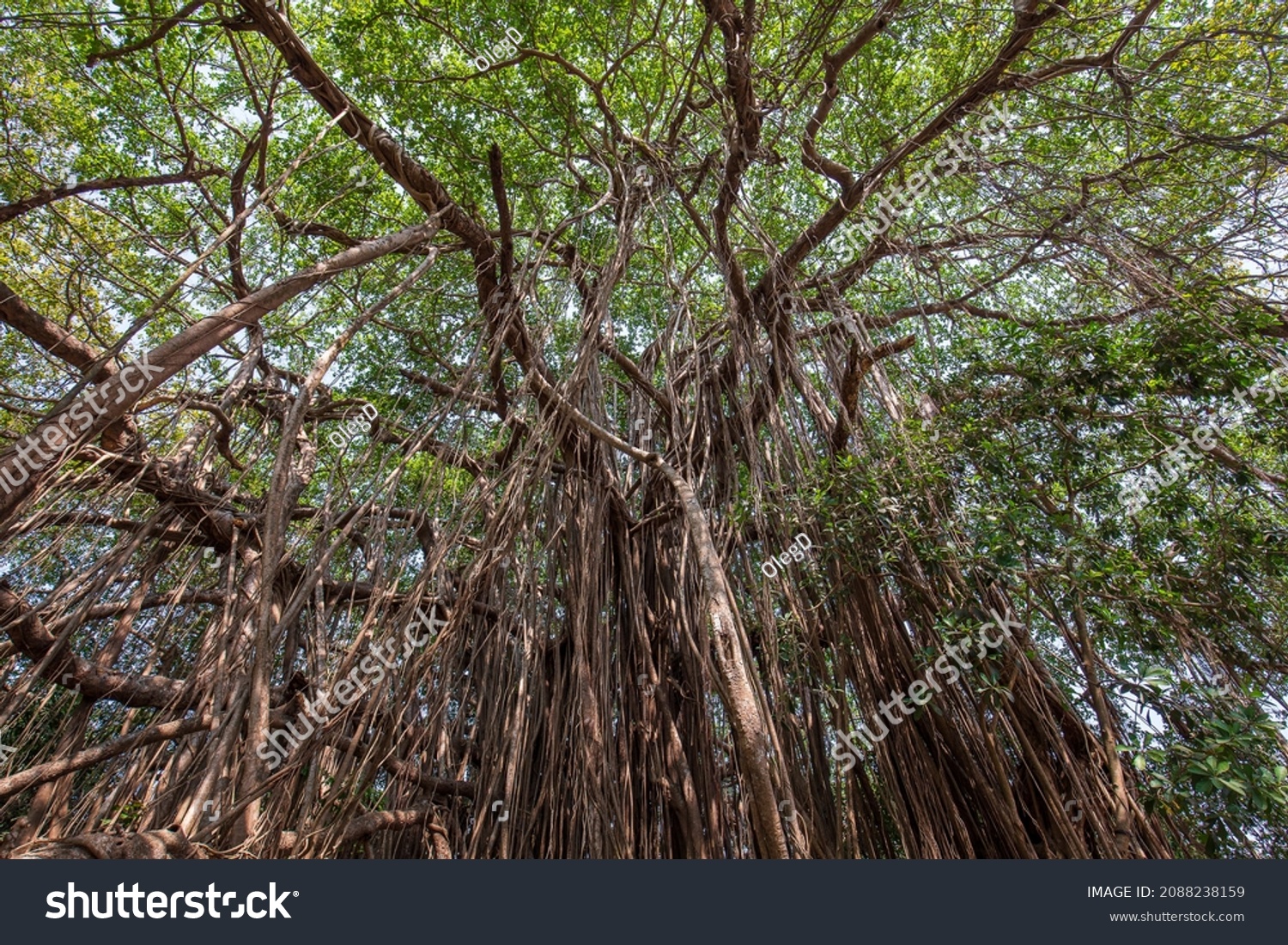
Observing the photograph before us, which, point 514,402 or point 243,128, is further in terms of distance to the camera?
point 243,128

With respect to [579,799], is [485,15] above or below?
above

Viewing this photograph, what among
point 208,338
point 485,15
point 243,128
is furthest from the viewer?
point 243,128

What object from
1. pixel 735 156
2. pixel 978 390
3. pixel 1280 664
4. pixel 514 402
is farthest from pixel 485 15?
pixel 1280 664

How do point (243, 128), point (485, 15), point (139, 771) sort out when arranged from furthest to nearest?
point (243, 128), point (485, 15), point (139, 771)

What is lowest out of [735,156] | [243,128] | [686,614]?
[686,614]

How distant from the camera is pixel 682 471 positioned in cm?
279

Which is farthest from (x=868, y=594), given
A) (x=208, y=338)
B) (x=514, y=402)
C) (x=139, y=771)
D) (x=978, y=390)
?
(x=139, y=771)

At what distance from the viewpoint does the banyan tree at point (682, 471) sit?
78.6 inches

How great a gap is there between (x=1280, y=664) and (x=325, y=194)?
4391 millimetres

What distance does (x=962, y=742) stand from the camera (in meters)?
2.29

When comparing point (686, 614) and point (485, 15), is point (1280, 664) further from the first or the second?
point (485, 15)

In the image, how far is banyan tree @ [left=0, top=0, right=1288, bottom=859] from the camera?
200 cm

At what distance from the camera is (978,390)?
2.41 meters

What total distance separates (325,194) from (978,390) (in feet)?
10.8
